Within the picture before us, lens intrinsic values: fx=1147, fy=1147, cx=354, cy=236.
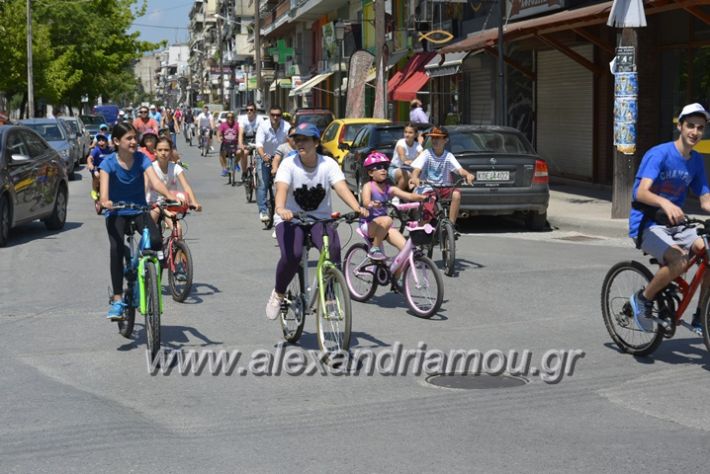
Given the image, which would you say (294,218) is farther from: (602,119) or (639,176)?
(602,119)

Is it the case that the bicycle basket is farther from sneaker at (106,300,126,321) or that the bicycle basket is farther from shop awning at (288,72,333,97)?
shop awning at (288,72,333,97)

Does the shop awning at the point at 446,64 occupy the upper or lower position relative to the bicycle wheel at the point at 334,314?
upper

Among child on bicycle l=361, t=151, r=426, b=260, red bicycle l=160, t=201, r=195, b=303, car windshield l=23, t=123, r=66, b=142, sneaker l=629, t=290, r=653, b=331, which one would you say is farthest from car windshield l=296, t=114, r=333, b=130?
sneaker l=629, t=290, r=653, b=331

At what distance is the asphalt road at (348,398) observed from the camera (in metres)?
5.77

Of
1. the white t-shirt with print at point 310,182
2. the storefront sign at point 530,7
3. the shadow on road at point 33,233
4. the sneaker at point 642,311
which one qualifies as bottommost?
the shadow on road at point 33,233

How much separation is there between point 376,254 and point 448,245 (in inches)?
81.8

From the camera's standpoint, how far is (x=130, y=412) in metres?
6.75

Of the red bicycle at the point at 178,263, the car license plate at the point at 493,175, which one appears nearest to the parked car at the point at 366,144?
the car license plate at the point at 493,175

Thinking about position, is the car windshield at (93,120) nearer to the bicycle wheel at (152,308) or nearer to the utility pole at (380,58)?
the utility pole at (380,58)

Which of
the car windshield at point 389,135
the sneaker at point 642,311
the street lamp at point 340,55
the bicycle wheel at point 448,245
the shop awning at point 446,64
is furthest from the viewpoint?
the street lamp at point 340,55

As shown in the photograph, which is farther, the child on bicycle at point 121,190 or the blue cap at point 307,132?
the child on bicycle at point 121,190

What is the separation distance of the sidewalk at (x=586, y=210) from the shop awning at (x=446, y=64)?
5322 mm

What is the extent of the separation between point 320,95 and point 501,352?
55.8 meters

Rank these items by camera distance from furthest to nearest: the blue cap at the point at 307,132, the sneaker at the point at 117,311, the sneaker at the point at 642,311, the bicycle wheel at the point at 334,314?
the sneaker at the point at 117,311, the blue cap at the point at 307,132, the sneaker at the point at 642,311, the bicycle wheel at the point at 334,314
